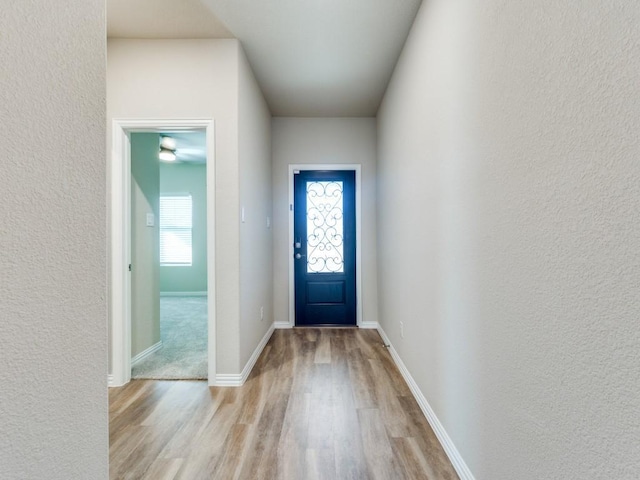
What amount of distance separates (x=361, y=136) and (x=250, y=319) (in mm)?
2678

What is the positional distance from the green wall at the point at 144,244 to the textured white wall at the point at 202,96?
55 cm

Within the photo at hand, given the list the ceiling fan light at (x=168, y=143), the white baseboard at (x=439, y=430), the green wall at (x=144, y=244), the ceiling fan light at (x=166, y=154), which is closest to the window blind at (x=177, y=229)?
the ceiling fan light at (x=166, y=154)

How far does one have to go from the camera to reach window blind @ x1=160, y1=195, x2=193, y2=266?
6457 mm

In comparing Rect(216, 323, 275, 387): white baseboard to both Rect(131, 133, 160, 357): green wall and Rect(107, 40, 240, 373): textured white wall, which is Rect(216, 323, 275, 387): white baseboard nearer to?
Rect(107, 40, 240, 373): textured white wall

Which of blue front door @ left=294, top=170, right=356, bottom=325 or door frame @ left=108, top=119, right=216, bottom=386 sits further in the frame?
blue front door @ left=294, top=170, right=356, bottom=325

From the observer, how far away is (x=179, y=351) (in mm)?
3189

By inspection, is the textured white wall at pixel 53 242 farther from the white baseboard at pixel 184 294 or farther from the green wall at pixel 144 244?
the white baseboard at pixel 184 294

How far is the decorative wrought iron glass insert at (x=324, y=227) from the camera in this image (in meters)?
4.14

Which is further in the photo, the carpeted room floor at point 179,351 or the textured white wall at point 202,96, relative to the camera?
the carpeted room floor at point 179,351

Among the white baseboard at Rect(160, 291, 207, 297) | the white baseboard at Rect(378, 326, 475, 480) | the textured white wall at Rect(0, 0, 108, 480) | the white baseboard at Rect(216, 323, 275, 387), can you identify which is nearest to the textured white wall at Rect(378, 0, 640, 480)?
the white baseboard at Rect(378, 326, 475, 480)

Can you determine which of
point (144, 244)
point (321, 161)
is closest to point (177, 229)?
point (144, 244)

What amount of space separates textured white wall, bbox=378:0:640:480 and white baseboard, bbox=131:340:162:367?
2.52 meters

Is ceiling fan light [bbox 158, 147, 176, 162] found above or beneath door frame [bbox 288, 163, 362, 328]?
above

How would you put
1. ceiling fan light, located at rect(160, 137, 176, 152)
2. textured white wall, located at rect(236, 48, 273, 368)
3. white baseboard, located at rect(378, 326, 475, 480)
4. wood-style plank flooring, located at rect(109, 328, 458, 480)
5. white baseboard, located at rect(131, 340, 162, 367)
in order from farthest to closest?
ceiling fan light, located at rect(160, 137, 176, 152) → white baseboard, located at rect(131, 340, 162, 367) → textured white wall, located at rect(236, 48, 273, 368) → wood-style plank flooring, located at rect(109, 328, 458, 480) → white baseboard, located at rect(378, 326, 475, 480)
